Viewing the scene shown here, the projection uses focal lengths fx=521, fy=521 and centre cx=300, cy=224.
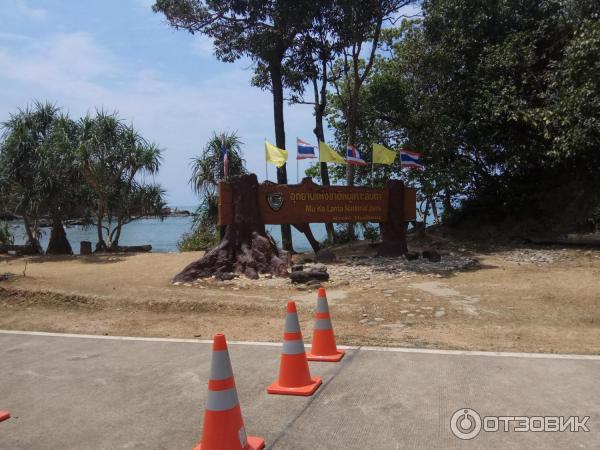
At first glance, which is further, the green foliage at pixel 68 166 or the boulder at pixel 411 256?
the green foliage at pixel 68 166

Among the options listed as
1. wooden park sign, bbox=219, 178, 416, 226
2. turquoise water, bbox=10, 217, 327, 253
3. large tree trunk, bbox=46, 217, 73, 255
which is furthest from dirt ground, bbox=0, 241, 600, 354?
large tree trunk, bbox=46, 217, 73, 255

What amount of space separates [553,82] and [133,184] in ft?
52.9

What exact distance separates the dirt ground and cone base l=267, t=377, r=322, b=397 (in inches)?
76.1

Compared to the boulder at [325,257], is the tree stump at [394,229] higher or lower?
higher

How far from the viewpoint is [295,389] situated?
439 cm

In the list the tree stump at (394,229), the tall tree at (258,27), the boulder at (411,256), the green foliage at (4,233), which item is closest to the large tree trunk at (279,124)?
the tall tree at (258,27)

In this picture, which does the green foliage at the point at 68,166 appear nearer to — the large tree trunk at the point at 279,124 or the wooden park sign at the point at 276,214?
the large tree trunk at the point at 279,124

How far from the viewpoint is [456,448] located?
331 centimetres

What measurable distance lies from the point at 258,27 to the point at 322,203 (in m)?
7.85

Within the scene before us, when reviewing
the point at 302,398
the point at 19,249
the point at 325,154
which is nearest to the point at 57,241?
the point at 19,249

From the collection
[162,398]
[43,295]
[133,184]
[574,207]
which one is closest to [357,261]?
[43,295]

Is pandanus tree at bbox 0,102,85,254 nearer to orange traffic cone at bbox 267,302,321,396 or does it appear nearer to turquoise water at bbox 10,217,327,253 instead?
turquoise water at bbox 10,217,327,253

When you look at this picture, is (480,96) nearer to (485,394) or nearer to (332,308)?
(332,308)

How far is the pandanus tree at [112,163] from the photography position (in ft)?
65.2
